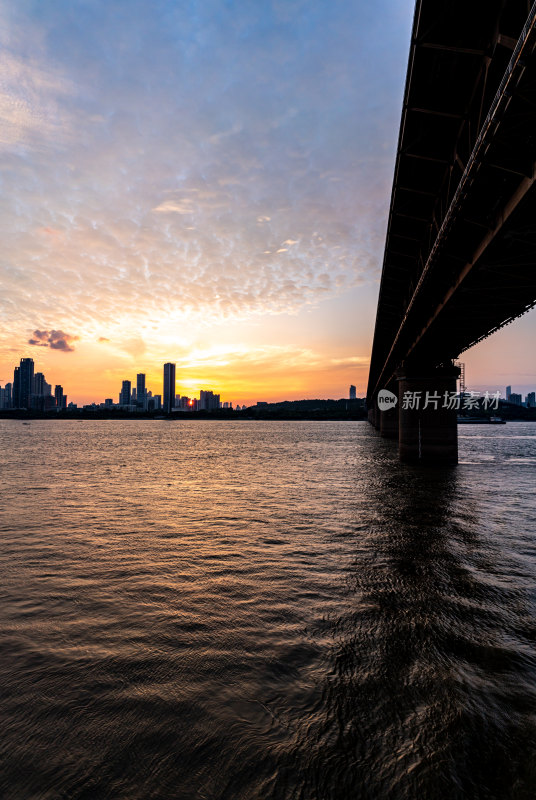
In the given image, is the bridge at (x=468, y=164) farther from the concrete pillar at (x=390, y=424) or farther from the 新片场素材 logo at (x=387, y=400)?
A: the concrete pillar at (x=390, y=424)

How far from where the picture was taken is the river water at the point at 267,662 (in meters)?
4.25

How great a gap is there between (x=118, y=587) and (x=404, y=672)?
6423 millimetres

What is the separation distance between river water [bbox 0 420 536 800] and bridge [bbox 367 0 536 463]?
31.5 ft

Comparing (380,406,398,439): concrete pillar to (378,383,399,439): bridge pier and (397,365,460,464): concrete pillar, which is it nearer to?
(378,383,399,439): bridge pier

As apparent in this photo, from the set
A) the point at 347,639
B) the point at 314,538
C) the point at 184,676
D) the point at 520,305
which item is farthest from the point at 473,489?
the point at 184,676

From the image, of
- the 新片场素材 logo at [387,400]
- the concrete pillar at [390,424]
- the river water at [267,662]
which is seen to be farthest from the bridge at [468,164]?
the concrete pillar at [390,424]

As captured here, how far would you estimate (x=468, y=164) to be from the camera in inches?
380

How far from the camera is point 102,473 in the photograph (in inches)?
1250

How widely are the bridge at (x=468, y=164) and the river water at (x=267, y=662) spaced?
31.5 ft

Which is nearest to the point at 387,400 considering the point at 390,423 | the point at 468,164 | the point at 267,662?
the point at 390,423

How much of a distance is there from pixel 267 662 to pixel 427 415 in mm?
32043

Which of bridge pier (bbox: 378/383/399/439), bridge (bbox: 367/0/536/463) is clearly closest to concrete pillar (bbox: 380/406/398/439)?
bridge pier (bbox: 378/383/399/439)

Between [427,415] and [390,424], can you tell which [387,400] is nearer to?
[390,424]

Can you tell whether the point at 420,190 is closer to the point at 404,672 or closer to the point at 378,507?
the point at 378,507
